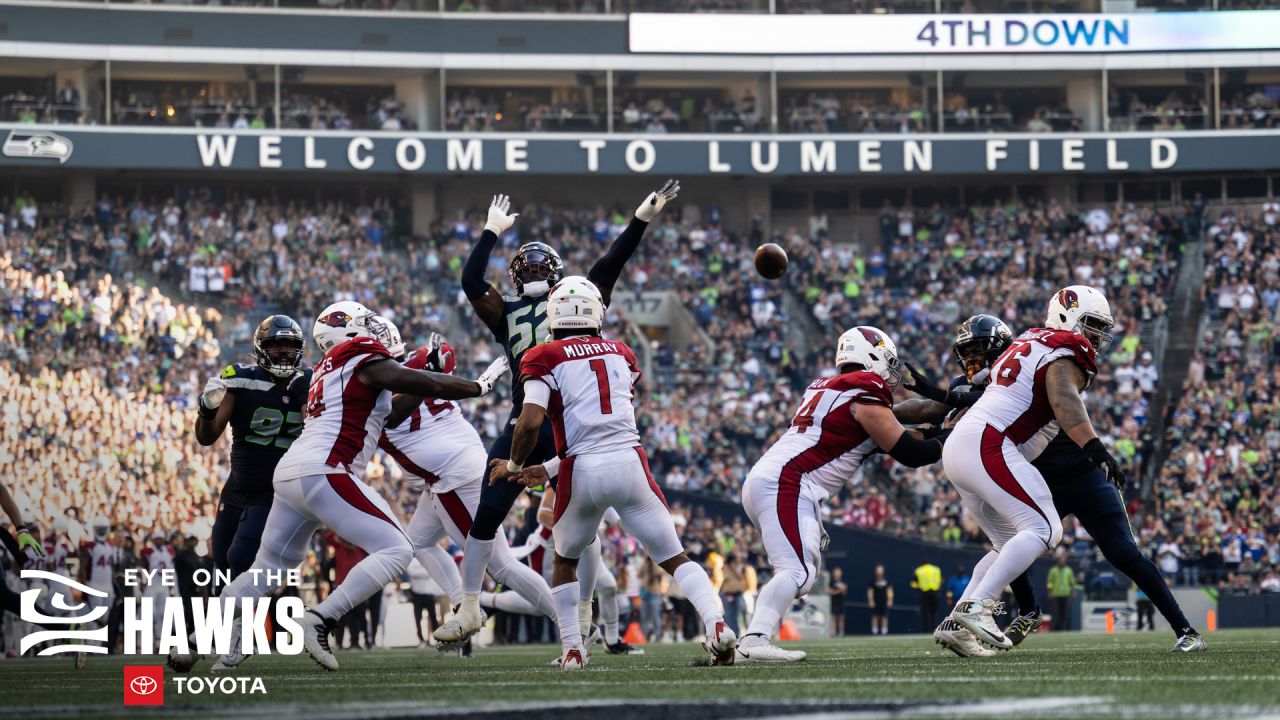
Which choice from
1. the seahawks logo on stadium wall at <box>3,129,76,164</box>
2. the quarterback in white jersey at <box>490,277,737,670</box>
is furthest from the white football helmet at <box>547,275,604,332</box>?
the seahawks logo on stadium wall at <box>3,129,76,164</box>

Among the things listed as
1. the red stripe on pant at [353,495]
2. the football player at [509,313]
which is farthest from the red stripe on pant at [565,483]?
the football player at [509,313]

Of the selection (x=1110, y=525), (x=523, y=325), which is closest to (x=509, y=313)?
(x=523, y=325)

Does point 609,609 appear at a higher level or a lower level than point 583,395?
lower

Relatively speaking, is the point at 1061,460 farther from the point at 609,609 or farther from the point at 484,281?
the point at 609,609

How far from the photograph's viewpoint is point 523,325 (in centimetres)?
1066

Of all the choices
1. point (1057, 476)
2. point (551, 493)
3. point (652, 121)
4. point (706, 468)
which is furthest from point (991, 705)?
point (652, 121)

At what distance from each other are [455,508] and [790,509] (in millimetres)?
2537

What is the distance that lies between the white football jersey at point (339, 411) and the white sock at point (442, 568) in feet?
7.01

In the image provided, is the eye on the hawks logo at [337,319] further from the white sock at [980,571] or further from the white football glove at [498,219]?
the white sock at [980,571]

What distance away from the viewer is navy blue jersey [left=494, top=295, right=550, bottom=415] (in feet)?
34.8

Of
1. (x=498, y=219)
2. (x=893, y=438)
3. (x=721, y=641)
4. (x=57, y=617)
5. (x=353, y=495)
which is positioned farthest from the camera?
(x=57, y=617)

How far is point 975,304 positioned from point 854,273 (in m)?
2.79

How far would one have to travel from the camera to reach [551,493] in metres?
12.4

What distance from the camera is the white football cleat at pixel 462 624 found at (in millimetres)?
10109
